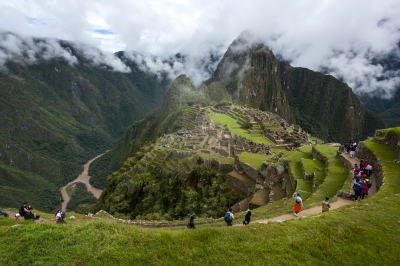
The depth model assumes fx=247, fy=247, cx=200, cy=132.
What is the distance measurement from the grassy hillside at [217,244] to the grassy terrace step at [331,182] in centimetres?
498

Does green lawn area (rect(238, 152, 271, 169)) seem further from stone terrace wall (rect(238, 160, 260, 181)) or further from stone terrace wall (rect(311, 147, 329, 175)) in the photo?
stone terrace wall (rect(311, 147, 329, 175))

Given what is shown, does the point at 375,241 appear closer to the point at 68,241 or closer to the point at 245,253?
the point at 245,253

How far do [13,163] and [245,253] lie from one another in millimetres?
164529

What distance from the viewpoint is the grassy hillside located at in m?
8.45

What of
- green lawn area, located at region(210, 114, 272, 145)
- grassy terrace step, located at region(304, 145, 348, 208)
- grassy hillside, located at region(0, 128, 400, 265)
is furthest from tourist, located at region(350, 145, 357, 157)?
green lawn area, located at region(210, 114, 272, 145)

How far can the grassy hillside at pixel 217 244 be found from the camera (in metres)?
8.45

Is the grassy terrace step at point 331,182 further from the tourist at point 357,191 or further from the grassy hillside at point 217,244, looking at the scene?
the grassy hillside at point 217,244

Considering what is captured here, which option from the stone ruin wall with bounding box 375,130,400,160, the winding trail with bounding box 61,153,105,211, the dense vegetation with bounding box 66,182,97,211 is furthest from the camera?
the winding trail with bounding box 61,153,105,211

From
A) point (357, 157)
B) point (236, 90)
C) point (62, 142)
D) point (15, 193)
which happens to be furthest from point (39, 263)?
point (62, 142)

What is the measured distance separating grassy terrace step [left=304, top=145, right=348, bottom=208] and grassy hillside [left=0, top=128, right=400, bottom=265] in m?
4.98

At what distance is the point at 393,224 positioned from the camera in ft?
33.9

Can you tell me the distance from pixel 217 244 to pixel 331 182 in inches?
511

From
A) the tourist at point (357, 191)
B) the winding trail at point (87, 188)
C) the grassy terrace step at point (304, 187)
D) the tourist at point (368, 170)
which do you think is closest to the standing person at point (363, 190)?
the tourist at point (357, 191)

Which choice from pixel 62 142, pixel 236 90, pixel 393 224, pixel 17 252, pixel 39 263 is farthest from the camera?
pixel 62 142
